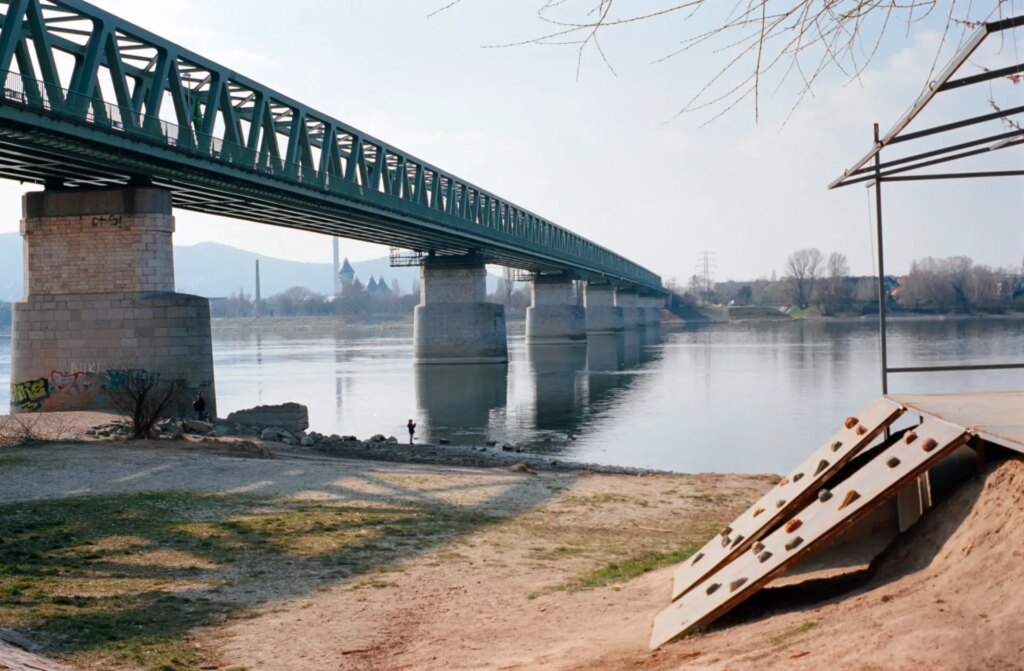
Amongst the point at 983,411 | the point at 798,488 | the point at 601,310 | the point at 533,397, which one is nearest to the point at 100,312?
the point at 533,397

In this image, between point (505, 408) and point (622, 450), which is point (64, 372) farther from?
point (505, 408)

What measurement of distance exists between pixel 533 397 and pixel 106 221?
27681mm

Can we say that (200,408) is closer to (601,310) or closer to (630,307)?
(601,310)

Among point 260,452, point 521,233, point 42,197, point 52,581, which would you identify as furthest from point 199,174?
point 521,233

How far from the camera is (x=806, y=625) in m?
6.29

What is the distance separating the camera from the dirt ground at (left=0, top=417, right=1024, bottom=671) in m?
5.64

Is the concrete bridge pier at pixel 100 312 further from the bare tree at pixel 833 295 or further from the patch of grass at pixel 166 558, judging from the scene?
the bare tree at pixel 833 295

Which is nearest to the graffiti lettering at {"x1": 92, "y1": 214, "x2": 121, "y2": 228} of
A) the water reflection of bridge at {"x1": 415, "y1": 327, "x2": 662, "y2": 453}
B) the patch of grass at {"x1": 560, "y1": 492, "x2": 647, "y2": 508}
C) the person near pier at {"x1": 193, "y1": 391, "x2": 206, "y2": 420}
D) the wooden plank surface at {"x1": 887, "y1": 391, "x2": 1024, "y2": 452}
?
the person near pier at {"x1": 193, "y1": 391, "x2": 206, "y2": 420}

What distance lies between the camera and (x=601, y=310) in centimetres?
15962

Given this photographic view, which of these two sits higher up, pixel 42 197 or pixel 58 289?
pixel 42 197

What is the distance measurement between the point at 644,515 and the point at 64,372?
26.0m

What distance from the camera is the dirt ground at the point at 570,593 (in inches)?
222

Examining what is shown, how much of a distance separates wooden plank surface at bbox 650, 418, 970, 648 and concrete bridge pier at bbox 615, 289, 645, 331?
174 m

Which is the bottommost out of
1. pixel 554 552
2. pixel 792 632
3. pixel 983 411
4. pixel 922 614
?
pixel 554 552
